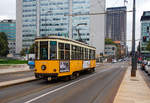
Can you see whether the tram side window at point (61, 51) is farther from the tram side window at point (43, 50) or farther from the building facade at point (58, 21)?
the building facade at point (58, 21)

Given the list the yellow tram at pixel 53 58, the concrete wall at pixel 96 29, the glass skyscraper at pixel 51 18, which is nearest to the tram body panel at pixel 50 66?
the yellow tram at pixel 53 58

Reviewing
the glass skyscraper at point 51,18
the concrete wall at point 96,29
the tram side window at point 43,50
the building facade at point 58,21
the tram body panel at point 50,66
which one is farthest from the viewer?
the glass skyscraper at point 51,18

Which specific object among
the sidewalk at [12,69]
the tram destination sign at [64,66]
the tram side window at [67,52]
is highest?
the tram side window at [67,52]

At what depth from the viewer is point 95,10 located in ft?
285

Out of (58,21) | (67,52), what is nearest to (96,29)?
(58,21)

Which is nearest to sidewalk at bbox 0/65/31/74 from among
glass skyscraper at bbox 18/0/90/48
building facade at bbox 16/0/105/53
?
building facade at bbox 16/0/105/53

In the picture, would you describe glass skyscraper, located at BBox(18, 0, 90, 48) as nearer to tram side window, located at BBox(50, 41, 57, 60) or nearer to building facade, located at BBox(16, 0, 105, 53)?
building facade, located at BBox(16, 0, 105, 53)

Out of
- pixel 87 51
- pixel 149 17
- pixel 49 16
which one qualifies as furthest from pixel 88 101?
pixel 149 17

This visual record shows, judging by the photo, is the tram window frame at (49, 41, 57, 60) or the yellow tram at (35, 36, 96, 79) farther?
the tram window frame at (49, 41, 57, 60)

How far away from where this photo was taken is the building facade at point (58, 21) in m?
A: 89.8

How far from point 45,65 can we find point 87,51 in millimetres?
7086

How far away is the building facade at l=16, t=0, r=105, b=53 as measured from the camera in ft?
294

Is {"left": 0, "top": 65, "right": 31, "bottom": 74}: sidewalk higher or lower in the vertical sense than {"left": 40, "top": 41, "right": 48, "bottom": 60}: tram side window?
lower

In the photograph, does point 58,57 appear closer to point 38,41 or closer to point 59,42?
point 59,42
